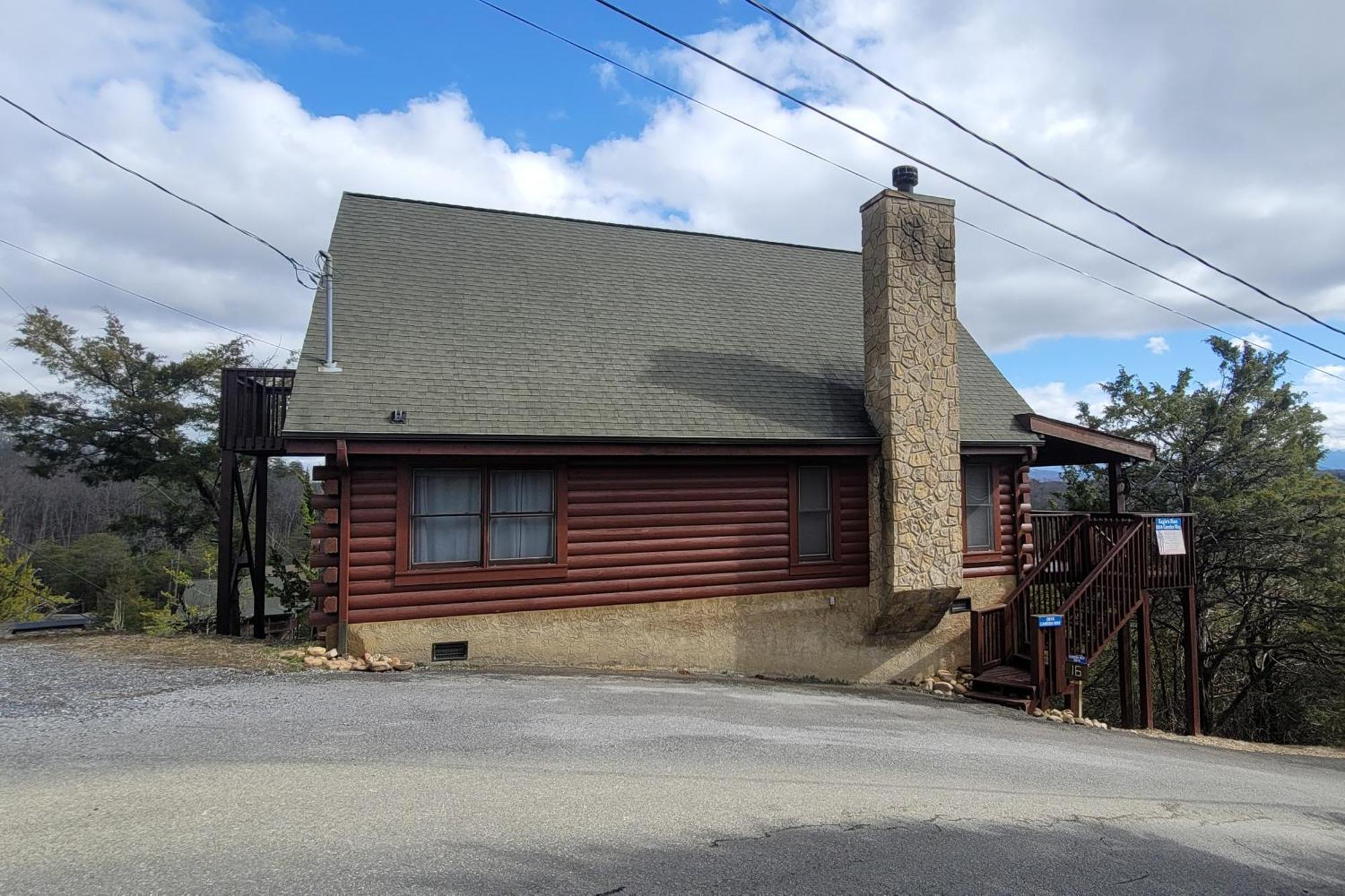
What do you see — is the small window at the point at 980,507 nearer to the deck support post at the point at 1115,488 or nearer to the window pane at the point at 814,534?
the window pane at the point at 814,534

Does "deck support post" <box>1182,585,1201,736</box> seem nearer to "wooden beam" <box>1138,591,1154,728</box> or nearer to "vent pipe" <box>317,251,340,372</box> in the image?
"wooden beam" <box>1138,591,1154,728</box>

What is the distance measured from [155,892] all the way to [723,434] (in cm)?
795

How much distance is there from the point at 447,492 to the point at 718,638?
4.17 metres

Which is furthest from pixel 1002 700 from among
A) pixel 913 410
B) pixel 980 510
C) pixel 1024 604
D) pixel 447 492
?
pixel 447 492

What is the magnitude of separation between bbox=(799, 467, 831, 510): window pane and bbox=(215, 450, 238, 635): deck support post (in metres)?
8.17

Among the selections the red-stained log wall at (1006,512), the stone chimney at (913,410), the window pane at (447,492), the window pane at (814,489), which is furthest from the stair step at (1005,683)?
the window pane at (447,492)

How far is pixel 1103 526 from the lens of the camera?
1263 centimetres

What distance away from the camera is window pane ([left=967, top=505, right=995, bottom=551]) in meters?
12.6

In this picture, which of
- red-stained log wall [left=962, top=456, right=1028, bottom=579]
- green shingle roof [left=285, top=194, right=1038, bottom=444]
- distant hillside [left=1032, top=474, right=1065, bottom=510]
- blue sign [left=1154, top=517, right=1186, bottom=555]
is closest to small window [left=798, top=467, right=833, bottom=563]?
green shingle roof [left=285, top=194, right=1038, bottom=444]

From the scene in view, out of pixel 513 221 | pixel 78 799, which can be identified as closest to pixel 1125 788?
pixel 78 799

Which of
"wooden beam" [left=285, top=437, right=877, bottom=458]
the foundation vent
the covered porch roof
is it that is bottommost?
the foundation vent

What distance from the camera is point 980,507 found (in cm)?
1267

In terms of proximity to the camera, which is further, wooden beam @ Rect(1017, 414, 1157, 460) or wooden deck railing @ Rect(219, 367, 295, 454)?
wooden beam @ Rect(1017, 414, 1157, 460)

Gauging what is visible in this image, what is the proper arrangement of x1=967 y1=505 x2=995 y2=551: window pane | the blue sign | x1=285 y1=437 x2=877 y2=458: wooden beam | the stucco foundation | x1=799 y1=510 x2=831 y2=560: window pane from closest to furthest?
x1=285 y1=437 x2=877 y2=458: wooden beam
the stucco foundation
x1=799 y1=510 x2=831 y2=560: window pane
the blue sign
x1=967 y1=505 x2=995 y2=551: window pane
